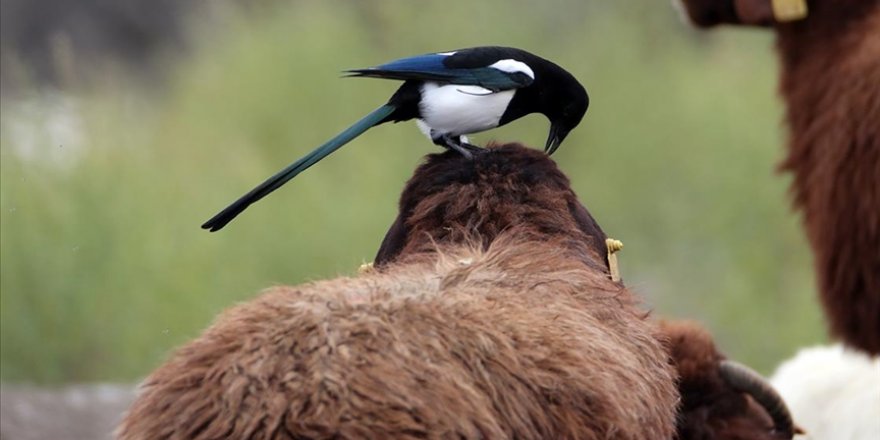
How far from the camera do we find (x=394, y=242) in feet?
12.0

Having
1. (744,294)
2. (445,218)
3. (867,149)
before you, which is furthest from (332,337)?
(744,294)

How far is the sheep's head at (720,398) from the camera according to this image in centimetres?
447

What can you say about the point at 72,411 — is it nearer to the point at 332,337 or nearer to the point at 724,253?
the point at 332,337

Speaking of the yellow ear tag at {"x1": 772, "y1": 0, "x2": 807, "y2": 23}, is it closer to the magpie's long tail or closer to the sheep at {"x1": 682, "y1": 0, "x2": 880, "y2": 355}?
the sheep at {"x1": 682, "y1": 0, "x2": 880, "y2": 355}

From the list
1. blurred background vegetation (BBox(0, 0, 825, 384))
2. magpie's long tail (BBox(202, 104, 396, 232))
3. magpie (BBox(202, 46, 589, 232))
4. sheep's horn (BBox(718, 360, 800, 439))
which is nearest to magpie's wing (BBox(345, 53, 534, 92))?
magpie (BBox(202, 46, 589, 232))

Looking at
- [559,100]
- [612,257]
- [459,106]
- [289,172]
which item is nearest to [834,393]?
[612,257]

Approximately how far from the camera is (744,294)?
1116 cm

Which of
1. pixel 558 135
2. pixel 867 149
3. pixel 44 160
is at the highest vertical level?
pixel 44 160

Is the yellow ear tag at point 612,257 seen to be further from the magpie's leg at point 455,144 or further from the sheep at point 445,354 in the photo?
the magpie's leg at point 455,144

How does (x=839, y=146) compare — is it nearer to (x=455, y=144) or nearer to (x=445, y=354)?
(x=455, y=144)

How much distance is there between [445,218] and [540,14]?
1282cm

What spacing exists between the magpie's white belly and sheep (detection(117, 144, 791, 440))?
A: 209 mm

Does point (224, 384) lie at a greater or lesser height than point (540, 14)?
lesser

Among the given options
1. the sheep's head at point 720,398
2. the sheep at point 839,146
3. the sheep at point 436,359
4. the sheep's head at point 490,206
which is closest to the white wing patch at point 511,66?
the sheep's head at point 490,206
